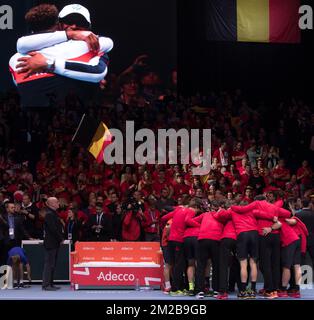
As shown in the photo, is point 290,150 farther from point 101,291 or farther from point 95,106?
point 101,291

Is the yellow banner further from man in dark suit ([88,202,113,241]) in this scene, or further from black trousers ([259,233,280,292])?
black trousers ([259,233,280,292])

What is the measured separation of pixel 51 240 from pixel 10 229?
135 cm

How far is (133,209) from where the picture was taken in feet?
67.1

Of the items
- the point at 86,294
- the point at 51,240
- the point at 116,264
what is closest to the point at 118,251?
the point at 116,264

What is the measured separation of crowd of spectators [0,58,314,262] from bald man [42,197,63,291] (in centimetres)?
123

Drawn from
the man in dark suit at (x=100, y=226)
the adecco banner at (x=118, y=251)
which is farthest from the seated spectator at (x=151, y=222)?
the adecco banner at (x=118, y=251)

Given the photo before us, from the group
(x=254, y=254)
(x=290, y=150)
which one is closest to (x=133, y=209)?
(x=254, y=254)

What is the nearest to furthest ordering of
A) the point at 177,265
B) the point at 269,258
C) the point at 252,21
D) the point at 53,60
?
the point at 269,258
the point at 177,265
the point at 252,21
the point at 53,60

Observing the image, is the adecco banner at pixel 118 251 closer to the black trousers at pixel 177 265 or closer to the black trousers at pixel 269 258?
the black trousers at pixel 177 265

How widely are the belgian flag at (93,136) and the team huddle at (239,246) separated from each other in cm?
626

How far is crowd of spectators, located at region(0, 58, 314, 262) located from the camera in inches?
806

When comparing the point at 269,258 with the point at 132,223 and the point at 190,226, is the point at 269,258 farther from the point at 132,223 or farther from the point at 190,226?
the point at 132,223

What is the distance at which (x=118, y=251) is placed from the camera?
19.3m

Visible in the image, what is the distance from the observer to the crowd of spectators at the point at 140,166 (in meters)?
20.5
